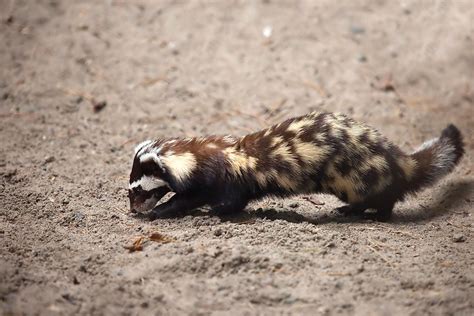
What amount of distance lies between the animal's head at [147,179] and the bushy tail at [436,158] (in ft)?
7.69

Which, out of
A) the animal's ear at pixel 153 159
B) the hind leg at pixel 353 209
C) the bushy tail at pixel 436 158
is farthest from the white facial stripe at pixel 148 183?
the bushy tail at pixel 436 158

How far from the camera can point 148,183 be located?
19.2 ft

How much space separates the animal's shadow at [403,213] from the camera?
19.6ft

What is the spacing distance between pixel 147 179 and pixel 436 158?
2793mm

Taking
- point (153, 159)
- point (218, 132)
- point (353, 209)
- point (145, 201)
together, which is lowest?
point (353, 209)

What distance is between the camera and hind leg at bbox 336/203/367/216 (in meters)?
5.99

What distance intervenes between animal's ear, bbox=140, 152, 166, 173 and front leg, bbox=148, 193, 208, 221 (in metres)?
0.32

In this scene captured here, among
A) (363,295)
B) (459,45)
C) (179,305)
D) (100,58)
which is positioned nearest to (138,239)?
(179,305)

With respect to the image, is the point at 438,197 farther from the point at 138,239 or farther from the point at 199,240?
the point at 138,239

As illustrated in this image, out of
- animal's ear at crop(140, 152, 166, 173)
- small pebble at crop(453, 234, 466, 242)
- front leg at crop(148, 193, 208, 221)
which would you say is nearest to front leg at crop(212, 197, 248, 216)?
front leg at crop(148, 193, 208, 221)

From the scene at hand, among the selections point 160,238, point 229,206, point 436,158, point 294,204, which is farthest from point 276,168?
point 436,158

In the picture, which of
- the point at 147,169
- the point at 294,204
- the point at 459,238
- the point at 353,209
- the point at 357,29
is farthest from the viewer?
the point at 357,29

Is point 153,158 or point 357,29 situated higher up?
point 357,29

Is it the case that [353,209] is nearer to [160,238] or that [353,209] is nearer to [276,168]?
[276,168]
